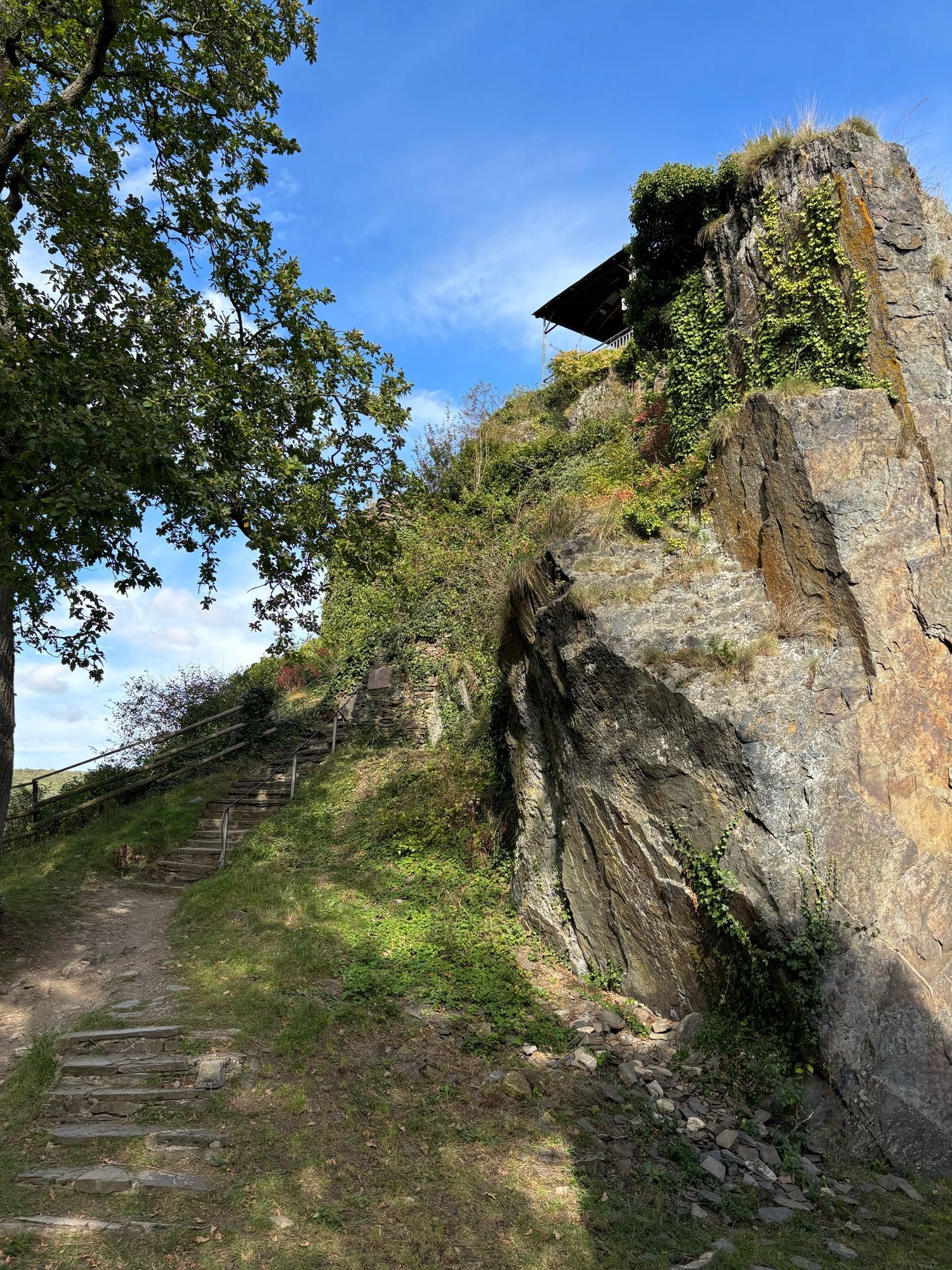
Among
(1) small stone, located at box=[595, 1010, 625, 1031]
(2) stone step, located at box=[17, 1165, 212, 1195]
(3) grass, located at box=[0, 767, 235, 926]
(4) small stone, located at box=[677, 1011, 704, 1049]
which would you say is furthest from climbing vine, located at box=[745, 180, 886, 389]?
(3) grass, located at box=[0, 767, 235, 926]

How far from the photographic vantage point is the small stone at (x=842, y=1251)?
4797 millimetres

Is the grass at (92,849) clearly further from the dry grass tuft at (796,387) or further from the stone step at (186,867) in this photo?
the dry grass tuft at (796,387)

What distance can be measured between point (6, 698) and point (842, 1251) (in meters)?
9.82

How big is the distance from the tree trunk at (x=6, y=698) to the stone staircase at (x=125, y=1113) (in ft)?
10.8

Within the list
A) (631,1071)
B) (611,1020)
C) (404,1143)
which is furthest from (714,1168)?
(404,1143)

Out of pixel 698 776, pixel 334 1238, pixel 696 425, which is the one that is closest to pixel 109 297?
pixel 696 425

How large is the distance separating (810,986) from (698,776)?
2042 mm

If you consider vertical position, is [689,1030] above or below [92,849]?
below

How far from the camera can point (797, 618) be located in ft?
25.6

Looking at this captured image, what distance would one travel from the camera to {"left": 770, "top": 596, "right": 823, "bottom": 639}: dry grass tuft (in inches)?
304

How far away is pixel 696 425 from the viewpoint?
10.6 meters

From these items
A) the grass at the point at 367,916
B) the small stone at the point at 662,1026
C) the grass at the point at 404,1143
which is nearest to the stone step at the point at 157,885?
the grass at the point at 367,916

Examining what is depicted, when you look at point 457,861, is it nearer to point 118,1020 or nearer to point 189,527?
point 118,1020

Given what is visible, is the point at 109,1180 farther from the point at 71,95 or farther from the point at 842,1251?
the point at 71,95
